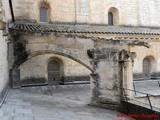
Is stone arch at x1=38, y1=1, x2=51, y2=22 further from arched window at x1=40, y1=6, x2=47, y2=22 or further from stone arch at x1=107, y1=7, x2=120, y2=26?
stone arch at x1=107, y1=7, x2=120, y2=26

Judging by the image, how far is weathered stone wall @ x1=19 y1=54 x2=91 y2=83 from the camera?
1891 centimetres

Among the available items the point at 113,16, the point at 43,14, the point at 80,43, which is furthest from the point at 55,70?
the point at 80,43

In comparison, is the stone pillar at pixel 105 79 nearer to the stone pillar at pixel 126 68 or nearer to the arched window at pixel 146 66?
the stone pillar at pixel 126 68

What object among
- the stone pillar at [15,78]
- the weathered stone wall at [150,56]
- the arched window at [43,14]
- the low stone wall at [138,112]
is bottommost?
→ the low stone wall at [138,112]

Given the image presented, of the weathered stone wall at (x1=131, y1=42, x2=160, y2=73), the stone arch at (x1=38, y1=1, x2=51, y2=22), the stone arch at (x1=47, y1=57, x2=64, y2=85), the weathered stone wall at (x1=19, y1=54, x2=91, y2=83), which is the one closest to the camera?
the weathered stone wall at (x1=19, y1=54, x2=91, y2=83)

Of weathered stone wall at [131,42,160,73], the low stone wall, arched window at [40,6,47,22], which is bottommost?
the low stone wall

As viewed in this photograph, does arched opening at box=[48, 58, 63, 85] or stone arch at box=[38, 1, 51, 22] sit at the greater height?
stone arch at box=[38, 1, 51, 22]

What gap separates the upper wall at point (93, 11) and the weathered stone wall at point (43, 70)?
3.09m

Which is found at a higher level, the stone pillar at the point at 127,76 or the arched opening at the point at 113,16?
the arched opening at the point at 113,16

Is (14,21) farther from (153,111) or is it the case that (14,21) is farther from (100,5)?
(153,111)

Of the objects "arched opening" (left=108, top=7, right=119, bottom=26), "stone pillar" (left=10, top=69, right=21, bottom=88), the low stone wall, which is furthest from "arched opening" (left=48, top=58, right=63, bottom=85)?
the low stone wall

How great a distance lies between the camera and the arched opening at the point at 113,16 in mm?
23609

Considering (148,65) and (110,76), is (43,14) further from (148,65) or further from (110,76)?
(110,76)

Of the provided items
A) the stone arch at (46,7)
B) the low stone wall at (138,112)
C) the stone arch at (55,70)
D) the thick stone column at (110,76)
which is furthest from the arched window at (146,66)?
the low stone wall at (138,112)
